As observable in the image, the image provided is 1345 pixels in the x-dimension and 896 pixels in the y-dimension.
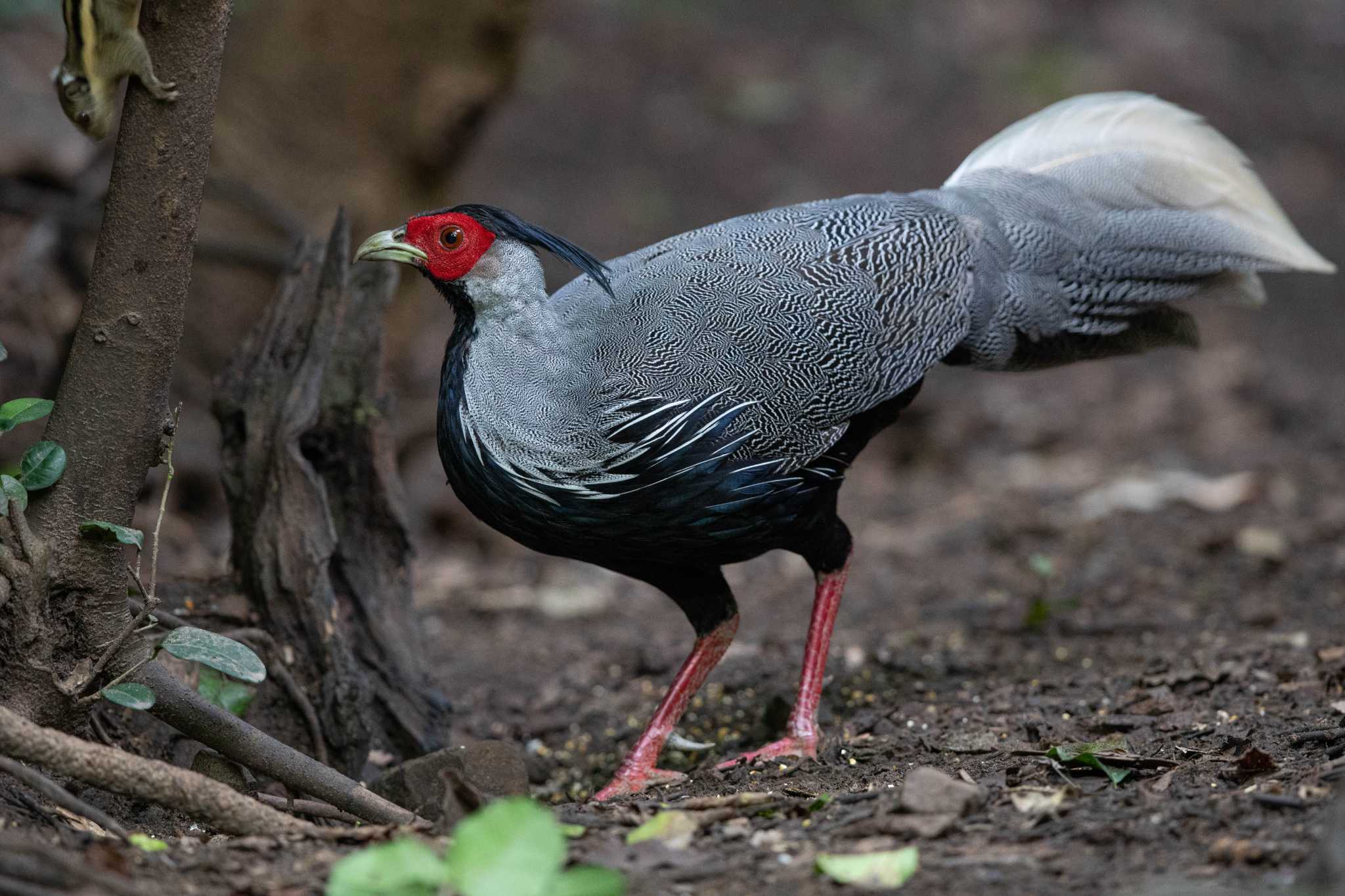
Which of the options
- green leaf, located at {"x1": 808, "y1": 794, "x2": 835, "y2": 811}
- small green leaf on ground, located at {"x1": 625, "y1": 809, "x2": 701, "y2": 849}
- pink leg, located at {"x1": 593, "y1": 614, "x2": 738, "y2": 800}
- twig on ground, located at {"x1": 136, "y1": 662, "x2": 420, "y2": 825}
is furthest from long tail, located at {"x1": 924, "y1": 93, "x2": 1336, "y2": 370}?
twig on ground, located at {"x1": 136, "y1": 662, "x2": 420, "y2": 825}

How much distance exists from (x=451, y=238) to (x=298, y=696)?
1333mm

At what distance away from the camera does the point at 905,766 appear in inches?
131

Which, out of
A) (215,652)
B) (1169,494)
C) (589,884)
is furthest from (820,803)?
(1169,494)

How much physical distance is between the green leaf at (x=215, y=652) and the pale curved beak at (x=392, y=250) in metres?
1.18

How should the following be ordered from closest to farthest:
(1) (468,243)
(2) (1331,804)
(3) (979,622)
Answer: (2) (1331,804)
(1) (468,243)
(3) (979,622)

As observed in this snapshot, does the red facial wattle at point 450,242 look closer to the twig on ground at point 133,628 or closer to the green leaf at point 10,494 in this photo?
the twig on ground at point 133,628

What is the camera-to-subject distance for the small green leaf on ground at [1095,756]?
117 inches

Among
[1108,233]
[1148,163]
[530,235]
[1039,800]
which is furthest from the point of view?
[1148,163]

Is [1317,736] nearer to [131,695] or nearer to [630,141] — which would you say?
[131,695]

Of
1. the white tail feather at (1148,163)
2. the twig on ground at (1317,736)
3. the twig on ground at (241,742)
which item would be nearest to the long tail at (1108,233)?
the white tail feather at (1148,163)

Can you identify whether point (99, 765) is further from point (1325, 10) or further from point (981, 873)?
point (1325, 10)

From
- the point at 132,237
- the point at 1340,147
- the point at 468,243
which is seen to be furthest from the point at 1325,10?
the point at 132,237

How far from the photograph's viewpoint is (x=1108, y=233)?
175 inches

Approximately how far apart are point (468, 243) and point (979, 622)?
111 inches
